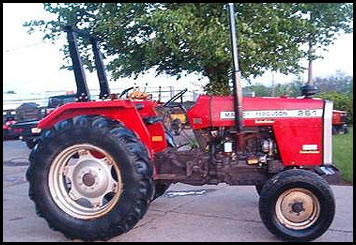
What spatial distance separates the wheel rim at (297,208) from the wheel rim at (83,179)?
173 centimetres

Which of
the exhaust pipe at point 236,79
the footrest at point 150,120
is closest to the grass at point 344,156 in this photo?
the exhaust pipe at point 236,79

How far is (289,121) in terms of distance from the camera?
5.17m

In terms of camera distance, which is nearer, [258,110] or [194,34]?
[258,110]

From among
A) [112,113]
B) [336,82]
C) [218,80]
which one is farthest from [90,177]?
[336,82]

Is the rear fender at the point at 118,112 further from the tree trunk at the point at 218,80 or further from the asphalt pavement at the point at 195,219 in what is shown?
the tree trunk at the point at 218,80

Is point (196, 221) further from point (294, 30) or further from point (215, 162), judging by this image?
point (294, 30)

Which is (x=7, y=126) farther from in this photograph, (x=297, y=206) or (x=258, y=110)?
(x=297, y=206)

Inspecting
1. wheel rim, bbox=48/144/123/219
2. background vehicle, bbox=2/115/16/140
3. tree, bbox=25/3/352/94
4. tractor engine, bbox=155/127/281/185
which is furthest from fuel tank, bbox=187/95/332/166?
background vehicle, bbox=2/115/16/140

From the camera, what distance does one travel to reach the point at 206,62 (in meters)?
11.6

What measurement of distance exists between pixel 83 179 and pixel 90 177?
9 cm

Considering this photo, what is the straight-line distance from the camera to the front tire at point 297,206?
464 centimetres

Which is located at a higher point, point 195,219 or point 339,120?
point 339,120

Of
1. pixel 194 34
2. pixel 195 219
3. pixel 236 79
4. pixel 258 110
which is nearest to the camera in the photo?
pixel 236 79

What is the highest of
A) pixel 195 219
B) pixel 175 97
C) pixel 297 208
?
pixel 175 97
